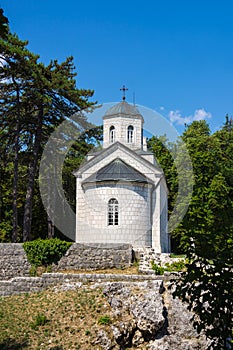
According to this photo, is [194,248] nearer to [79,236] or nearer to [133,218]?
[133,218]

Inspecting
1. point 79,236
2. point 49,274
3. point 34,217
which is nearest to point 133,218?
point 79,236

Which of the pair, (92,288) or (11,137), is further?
(11,137)

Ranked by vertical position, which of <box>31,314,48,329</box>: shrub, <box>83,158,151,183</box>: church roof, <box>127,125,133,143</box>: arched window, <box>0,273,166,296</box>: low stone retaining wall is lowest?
<box>31,314,48,329</box>: shrub

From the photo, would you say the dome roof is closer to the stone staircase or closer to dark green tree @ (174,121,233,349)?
the stone staircase

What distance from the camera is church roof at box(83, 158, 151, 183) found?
2367 centimetres

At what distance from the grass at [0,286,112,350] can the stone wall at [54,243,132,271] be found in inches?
100

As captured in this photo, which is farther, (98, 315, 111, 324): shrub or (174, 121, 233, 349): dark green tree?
(98, 315, 111, 324): shrub

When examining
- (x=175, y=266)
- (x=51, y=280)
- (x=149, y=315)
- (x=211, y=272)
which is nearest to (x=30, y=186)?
(x=51, y=280)

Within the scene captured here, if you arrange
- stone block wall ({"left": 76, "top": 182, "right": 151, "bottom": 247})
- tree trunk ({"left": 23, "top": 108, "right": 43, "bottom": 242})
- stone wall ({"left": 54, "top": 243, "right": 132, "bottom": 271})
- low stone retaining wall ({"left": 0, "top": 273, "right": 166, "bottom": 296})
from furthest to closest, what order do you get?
tree trunk ({"left": 23, "top": 108, "right": 43, "bottom": 242}), stone block wall ({"left": 76, "top": 182, "right": 151, "bottom": 247}), stone wall ({"left": 54, "top": 243, "right": 132, "bottom": 271}), low stone retaining wall ({"left": 0, "top": 273, "right": 166, "bottom": 296})

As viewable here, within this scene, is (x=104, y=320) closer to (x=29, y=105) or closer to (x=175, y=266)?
(x=175, y=266)

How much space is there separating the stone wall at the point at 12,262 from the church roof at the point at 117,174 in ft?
20.8

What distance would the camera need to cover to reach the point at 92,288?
54.6 ft

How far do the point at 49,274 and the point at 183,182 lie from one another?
18.8 meters

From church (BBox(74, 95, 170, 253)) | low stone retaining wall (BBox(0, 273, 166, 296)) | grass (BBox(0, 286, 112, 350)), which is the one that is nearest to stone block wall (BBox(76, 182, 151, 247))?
church (BBox(74, 95, 170, 253))
